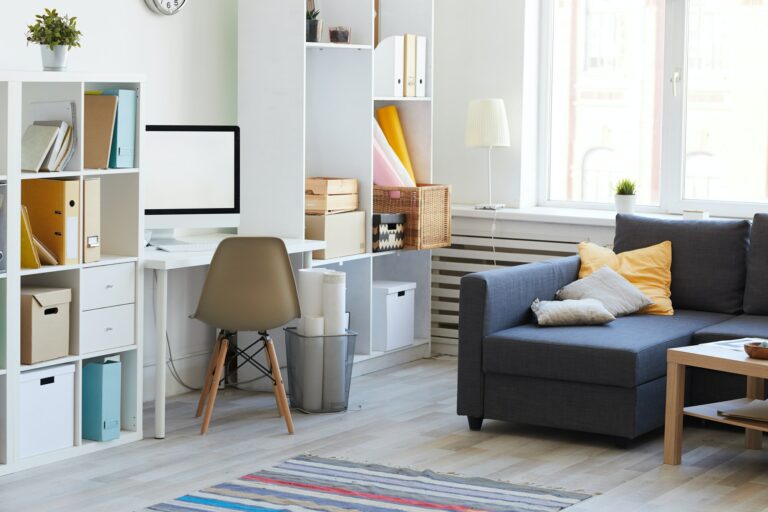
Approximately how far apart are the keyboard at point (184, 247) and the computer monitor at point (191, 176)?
74mm

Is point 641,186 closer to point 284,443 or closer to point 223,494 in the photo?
point 284,443

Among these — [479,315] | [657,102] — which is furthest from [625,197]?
[479,315]

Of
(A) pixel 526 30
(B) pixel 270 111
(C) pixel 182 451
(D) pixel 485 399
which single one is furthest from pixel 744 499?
(A) pixel 526 30

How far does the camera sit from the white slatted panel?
6.20m

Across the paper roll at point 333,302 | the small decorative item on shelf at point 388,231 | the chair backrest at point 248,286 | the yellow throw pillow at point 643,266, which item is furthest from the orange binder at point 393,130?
the chair backrest at point 248,286

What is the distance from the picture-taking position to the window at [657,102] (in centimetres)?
595

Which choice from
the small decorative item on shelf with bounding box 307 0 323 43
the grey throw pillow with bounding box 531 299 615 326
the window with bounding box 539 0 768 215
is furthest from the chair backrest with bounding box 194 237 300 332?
the window with bounding box 539 0 768 215

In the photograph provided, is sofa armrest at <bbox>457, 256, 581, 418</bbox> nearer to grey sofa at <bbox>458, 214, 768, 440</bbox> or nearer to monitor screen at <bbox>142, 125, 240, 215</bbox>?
grey sofa at <bbox>458, 214, 768, 440</bbox>

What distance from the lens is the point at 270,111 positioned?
5324mm

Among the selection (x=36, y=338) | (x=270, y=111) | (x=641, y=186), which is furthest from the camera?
(x=641, y=186)

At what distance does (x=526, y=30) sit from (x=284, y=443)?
9.24ft

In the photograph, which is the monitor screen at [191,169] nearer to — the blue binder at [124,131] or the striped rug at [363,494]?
Answer: the blue binder at [124,131]

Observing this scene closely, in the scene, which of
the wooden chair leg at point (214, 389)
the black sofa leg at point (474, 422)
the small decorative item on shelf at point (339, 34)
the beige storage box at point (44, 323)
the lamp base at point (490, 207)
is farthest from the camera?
the lamp base at point (490, 207)

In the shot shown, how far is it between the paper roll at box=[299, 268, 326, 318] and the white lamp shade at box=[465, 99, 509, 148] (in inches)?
58.0
